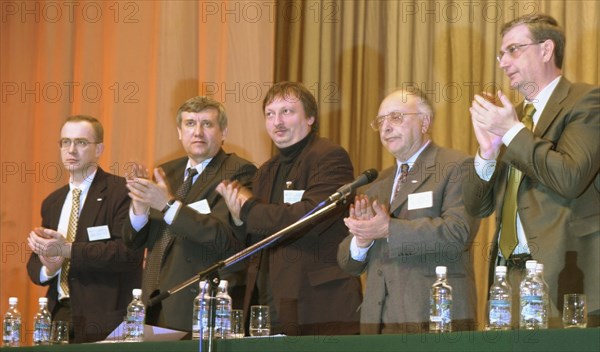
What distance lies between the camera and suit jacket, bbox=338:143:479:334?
12.4ft

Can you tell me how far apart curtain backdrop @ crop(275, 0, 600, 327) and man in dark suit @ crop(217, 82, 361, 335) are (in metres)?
1.33

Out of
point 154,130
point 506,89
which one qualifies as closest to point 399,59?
point 506,89

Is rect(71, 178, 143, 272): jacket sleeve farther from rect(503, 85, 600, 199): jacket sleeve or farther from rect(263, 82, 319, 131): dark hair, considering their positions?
rect(503, 85, 600, 199): jacket sleeve

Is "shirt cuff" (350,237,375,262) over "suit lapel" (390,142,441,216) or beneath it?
beneath

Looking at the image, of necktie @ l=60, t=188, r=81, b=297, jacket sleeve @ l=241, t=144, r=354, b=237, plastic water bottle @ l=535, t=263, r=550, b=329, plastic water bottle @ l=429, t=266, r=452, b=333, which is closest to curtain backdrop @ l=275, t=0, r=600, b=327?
jacket sleeve @ l=241, t=144, r=354, b=237

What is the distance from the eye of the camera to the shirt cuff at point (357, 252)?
400 cm

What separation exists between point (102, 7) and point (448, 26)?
2.65 m

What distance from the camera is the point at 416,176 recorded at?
4047mm

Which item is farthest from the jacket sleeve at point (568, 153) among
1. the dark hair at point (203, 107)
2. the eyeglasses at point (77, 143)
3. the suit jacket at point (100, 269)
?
the eyeglasses at point (77, 143)

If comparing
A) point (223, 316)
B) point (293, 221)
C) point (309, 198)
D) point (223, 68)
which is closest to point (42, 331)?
point (223, 316)

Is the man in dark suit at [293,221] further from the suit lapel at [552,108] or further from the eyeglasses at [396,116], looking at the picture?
the suit lapel at [552,108]

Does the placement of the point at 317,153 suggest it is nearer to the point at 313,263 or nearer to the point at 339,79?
the point at 313,263

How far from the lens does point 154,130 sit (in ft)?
21.2

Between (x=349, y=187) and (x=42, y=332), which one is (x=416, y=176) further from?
(x=42, y=332)
